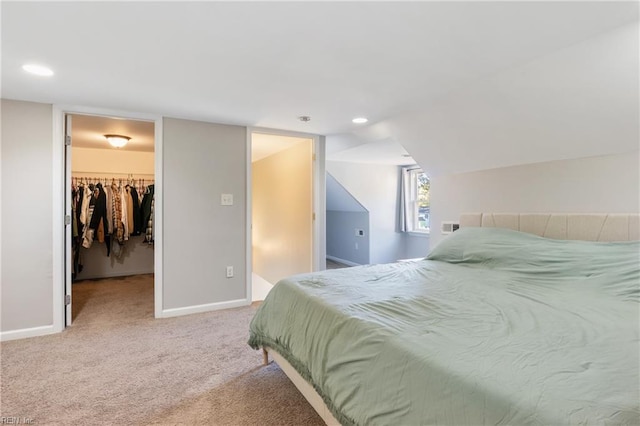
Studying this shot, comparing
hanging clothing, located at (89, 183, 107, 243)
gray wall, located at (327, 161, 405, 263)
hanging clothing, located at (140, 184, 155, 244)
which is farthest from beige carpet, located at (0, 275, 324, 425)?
gray wall, located at (327, 161, 405, 263)

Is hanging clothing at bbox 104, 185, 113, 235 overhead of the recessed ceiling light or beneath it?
beneath

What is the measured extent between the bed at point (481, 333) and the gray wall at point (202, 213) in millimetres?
1504

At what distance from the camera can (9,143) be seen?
2.67 meters

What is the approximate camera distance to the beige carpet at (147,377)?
1703 mm

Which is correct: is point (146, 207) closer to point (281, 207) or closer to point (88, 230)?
point (88, 230)

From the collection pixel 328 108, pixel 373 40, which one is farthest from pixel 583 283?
pixel 328 108

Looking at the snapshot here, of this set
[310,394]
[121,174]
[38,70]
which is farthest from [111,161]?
[310,394]

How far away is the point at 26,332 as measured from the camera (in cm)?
275

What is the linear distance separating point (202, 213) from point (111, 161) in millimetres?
2826

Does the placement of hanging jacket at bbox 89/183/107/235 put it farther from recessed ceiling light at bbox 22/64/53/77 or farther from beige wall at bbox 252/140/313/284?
recessed ceiling light at bbox 22/64/53/77

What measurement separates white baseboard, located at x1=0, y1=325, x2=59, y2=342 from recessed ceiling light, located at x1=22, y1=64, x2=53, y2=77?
2.07m

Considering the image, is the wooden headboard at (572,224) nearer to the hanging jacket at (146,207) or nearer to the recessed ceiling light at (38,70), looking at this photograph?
the recessed ceiling light at (38,70)

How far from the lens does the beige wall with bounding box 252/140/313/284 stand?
13.8 ft

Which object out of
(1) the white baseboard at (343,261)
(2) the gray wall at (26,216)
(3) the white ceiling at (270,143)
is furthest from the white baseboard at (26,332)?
(1) the white baseboard at (343,261)
